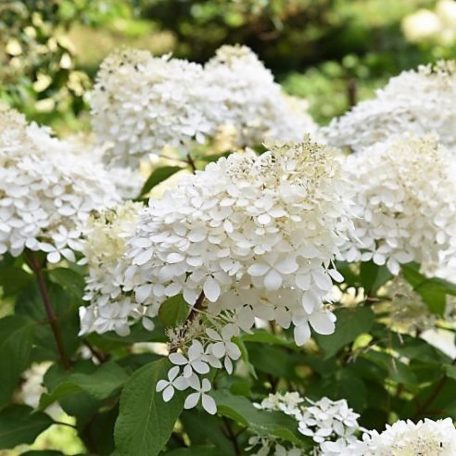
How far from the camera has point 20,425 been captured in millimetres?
1499

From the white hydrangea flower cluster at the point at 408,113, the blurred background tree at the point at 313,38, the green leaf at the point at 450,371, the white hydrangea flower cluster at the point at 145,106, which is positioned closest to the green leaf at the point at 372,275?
the green leaf at the point at 450,371

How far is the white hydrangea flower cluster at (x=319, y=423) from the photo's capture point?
49.4 inches

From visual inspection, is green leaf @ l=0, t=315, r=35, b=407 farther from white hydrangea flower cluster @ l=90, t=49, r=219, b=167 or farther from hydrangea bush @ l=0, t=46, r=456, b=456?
white hydrangea flower cluster @ l=90, t=49, r=219, b=167

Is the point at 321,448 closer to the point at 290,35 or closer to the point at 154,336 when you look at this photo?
the point at 154,336

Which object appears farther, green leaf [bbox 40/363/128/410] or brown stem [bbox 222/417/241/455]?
brown stem [bbox 222/417/241/455]

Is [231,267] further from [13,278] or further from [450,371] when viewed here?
[13,278]

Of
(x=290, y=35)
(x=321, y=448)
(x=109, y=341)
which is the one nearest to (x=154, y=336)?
(x=109, y=341)

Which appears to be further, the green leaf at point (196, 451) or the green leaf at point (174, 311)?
the green leaf at point (196, 451)

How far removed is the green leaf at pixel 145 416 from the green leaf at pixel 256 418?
0.36 ft

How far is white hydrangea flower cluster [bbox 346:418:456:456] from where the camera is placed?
105 centimetres

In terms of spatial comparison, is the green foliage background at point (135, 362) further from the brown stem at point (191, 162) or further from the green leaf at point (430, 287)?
the brown stem at point (191, 162)

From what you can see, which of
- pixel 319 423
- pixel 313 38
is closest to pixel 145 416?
pixel 319 423

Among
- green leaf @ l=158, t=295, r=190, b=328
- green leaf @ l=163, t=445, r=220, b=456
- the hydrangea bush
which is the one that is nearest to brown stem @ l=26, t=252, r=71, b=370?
the hydrangea bush

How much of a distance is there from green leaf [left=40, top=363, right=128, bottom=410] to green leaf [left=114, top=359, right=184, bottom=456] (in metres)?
0.12
